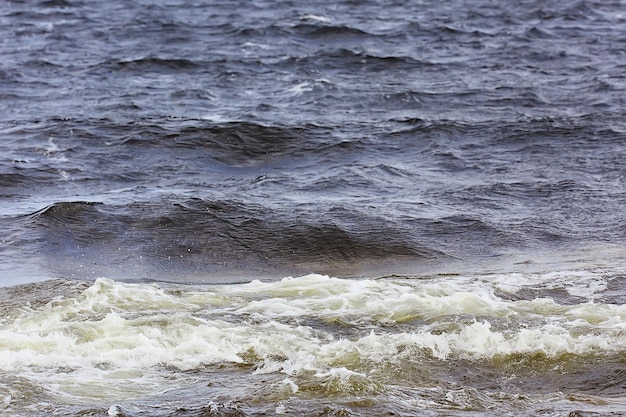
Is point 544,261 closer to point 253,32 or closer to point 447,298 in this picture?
point 447,298

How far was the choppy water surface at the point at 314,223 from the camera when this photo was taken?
630cm

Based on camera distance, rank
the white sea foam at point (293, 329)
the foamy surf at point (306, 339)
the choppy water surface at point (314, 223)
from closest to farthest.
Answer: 1. the foamy surf at point (306, 339)
2. the choppy water surface at point (314, 223)
3. the white sea foam at point (293, 329)

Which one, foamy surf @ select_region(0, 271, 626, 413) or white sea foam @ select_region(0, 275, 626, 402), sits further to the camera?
white sea foam @ select_region(0, 275, 626, 402)

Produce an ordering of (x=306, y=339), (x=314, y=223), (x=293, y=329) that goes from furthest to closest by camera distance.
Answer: (x=314, y=223) → (x=293, y=329) → (x=306, y=339)

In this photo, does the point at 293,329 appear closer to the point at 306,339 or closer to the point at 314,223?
the point at 306,339

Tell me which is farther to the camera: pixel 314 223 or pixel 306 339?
pixel 314 223

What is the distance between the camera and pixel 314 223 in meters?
10.2

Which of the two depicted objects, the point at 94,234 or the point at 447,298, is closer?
the point at 447,298


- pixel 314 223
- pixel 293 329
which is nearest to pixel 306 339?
pixel 293 329

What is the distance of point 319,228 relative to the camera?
32.9 ft

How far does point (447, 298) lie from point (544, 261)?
1776 mm

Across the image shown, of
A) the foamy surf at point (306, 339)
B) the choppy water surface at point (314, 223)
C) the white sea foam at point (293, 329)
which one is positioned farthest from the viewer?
the white sea foam at point (293, 329)

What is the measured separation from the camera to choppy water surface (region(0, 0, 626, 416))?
6305 mm

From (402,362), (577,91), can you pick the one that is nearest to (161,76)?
(577,91)
